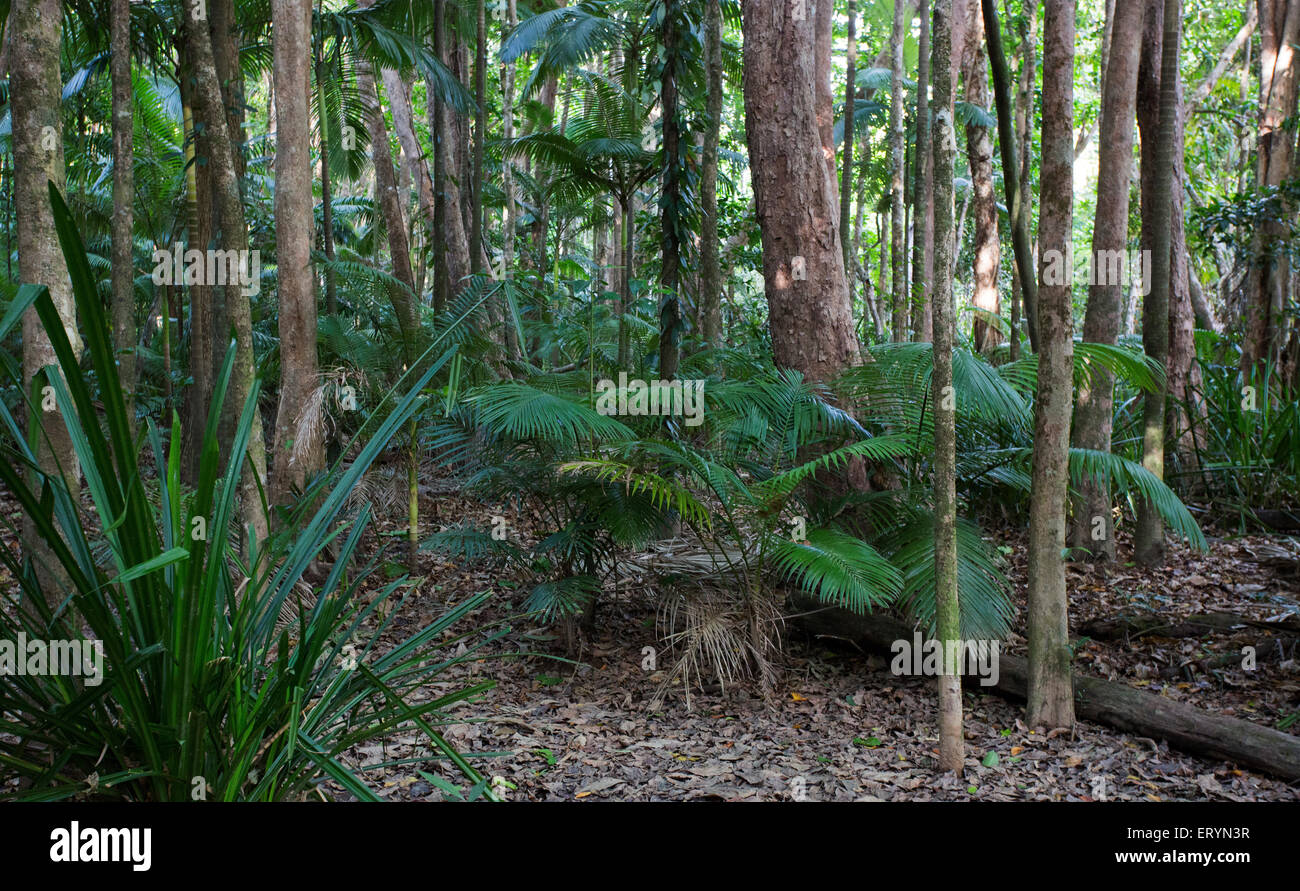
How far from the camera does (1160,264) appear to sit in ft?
17.3

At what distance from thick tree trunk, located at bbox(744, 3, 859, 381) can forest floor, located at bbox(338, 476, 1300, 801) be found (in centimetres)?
171

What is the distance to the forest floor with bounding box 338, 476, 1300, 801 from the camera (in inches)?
131

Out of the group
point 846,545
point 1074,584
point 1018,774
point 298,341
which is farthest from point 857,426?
point 298,341

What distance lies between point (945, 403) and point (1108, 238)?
7.86 ft

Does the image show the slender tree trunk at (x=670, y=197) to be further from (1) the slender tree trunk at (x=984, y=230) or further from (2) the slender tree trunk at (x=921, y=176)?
(1) the slender tree trunk at (x=984, y=230)

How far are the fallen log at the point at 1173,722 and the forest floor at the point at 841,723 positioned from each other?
0.05 metres

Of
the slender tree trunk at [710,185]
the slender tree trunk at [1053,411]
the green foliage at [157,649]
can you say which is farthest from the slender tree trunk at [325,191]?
the green foliage at [157,649]

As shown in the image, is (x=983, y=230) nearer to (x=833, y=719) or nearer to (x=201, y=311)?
(x=833, y=719)

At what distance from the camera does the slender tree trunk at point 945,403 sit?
3320mm

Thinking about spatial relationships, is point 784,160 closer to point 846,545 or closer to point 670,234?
point 670,234

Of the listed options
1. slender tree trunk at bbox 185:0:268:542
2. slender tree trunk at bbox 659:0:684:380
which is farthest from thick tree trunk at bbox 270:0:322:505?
slender tree trunk at bbox 659:0:684:380

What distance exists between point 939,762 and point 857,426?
1.56 m

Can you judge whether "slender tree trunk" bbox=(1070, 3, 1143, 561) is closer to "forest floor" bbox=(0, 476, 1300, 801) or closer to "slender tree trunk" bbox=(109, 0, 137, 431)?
"forest floor" bbox=(0, 476, 1300, 801)
